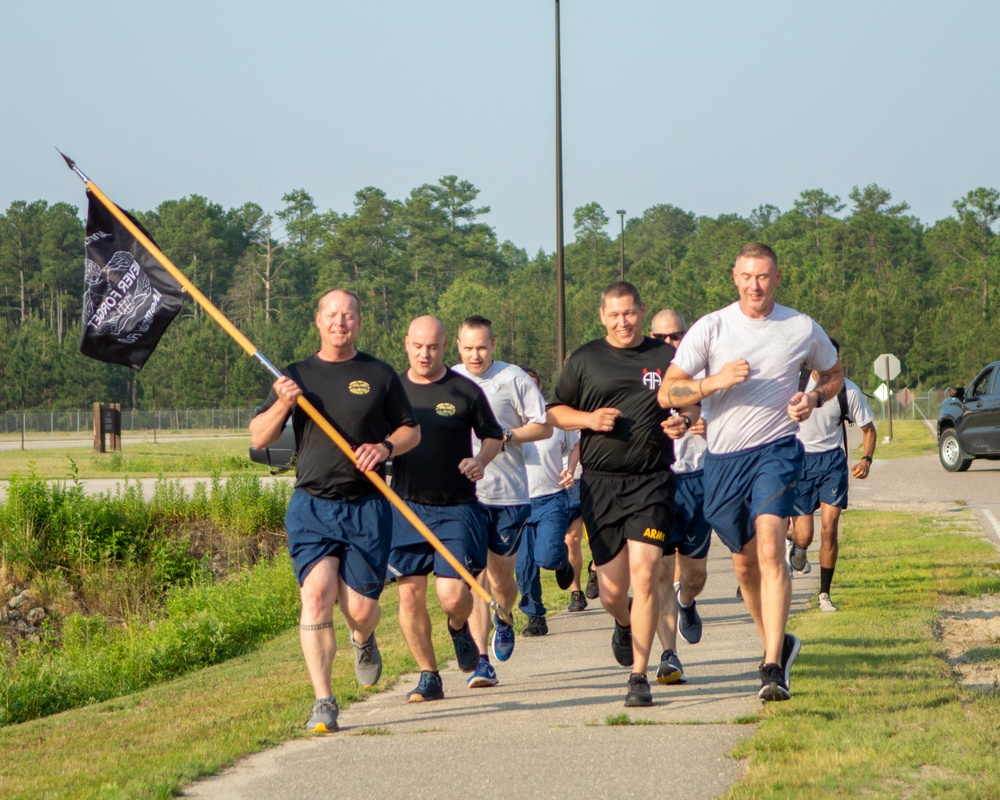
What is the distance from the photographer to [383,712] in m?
7.25

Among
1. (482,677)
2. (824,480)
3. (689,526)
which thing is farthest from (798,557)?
(482,677)

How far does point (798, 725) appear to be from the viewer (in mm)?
6262

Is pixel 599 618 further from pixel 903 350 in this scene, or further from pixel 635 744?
pixel 903 350

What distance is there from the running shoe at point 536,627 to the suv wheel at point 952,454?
64.1 feet

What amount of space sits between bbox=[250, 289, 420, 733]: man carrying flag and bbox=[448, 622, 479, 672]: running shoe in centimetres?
89

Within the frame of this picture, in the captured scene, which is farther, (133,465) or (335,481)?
(133,465)

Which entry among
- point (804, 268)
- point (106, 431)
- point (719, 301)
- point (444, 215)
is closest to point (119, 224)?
point (106, 431)

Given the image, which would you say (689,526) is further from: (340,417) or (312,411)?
(312,411)

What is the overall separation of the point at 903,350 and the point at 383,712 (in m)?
75.3

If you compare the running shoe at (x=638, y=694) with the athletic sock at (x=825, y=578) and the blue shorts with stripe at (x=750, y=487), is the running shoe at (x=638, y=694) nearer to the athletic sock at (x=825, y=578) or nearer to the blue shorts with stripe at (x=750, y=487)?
the blue shorts with stripe at (x=750, y=487)

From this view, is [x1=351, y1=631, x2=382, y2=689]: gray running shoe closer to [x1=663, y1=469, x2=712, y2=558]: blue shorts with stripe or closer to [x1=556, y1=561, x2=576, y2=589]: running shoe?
[x1=663, y1=469, x2=712, y2=558]: blue shorts with stripe

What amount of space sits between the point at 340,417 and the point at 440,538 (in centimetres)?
103

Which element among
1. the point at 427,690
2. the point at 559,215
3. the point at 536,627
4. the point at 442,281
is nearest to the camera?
the point at 427,690

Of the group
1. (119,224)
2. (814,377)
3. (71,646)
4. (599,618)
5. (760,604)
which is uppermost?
(119,224)
